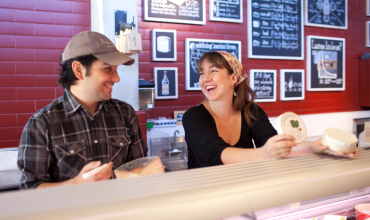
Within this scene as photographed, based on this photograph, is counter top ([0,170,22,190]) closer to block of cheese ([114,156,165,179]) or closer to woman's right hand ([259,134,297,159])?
block of cheese ([114,156,165,179])

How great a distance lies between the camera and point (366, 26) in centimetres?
507

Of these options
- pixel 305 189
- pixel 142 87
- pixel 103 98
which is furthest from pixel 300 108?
pixel 305 189

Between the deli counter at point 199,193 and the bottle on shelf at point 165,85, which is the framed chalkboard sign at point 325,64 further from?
the deli counter at point 199,193

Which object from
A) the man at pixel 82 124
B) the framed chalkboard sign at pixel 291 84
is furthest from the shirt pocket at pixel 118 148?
the framed chalkboard sign at pixel 291 84

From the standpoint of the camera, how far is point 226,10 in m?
4.05

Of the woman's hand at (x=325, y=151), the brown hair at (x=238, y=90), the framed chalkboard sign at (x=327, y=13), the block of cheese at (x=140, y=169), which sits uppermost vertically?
the framed chalkboard sign at (x=327, y=13)

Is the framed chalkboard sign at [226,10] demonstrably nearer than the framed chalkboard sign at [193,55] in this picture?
No

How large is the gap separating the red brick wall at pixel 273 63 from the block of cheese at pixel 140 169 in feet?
8.55

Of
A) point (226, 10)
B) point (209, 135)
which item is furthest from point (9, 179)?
point (226, 10)

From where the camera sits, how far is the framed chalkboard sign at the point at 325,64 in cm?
468

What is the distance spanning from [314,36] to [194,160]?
149 inches

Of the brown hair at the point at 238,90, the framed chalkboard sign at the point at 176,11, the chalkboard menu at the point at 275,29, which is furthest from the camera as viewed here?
the chalkboard menu at the point at 275,29

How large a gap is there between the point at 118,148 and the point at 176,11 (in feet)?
8.39

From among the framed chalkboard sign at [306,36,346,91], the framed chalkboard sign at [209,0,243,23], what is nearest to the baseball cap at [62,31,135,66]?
the framed chalkboard sign at [209,0,243,23]
